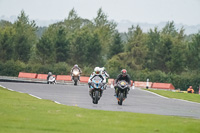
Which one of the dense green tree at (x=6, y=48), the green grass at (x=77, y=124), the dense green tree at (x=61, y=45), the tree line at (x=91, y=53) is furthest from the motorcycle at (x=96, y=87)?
the dense green tree at (x=61, y=45)

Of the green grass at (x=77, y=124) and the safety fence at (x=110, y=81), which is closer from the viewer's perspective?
the green grass at (x=77, y=124)

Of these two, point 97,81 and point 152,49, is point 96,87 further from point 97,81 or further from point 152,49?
point 152,49

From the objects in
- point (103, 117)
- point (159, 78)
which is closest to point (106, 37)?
point (159, 78)

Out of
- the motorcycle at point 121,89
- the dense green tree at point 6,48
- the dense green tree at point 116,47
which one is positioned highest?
the dense green tree at point 116,47

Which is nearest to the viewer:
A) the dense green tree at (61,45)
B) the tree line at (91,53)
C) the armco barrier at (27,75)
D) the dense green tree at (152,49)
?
the armco barrier at (27,75)

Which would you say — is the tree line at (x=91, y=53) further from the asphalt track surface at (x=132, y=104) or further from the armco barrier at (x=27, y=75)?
the asphalt track surface at (x=132, y=104)

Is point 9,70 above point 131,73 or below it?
below

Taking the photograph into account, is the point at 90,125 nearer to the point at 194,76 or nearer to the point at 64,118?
the point at 64,118

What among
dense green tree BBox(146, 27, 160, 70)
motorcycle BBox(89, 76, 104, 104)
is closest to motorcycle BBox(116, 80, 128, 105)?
motorcycle BBox(89, 76, 104, 104)

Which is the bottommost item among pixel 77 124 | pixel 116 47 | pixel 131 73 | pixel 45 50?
pixel 77 124

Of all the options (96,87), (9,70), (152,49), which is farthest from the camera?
(152,49)

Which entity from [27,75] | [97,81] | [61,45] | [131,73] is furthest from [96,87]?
[61,45]

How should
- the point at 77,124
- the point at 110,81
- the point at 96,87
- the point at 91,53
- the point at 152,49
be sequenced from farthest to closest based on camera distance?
the point at 152,49, the point at 91,53, the point at 110,81, the point at 96,87, the point at 77,124

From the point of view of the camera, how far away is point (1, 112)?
15.1 metres
